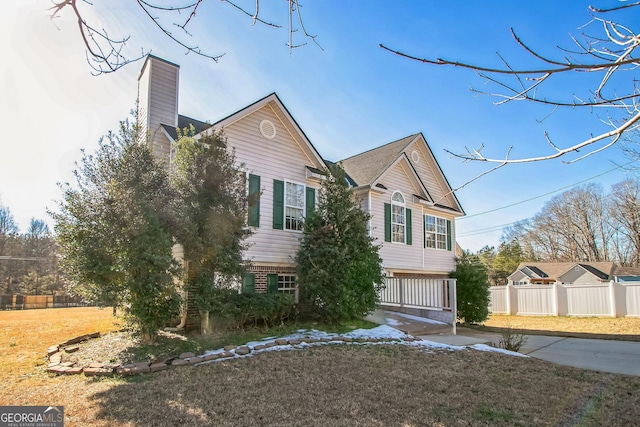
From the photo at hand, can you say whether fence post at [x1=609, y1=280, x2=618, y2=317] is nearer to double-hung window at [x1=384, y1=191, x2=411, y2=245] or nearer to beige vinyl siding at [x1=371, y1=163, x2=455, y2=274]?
beige vinyl siding at [x1=371, y1=163, x2=455, y2=274]

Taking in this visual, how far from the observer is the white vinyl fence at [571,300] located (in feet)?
52.9

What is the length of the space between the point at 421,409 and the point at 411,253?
37.6ft

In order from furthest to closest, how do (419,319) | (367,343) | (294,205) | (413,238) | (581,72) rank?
(413,238), (294,205), (419,319), (367,343), (581,72)

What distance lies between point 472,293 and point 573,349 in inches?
191

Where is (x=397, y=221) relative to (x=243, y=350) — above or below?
above

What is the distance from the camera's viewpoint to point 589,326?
13.9 m

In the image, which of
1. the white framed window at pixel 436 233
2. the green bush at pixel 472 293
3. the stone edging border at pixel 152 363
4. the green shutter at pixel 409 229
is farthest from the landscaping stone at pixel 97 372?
the white framed window at pixel 436 233

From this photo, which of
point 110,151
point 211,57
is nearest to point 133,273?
point 110,151

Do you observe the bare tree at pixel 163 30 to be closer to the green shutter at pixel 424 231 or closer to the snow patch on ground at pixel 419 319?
the snow patch on ground at pixel 419 319

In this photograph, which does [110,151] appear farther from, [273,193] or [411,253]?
[411,253]

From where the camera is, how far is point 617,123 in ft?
10.8

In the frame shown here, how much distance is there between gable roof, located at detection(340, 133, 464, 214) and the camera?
1481 centimetres

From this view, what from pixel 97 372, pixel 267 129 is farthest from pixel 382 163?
pixel 97 372

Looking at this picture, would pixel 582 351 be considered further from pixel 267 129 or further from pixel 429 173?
pixel 429 173
